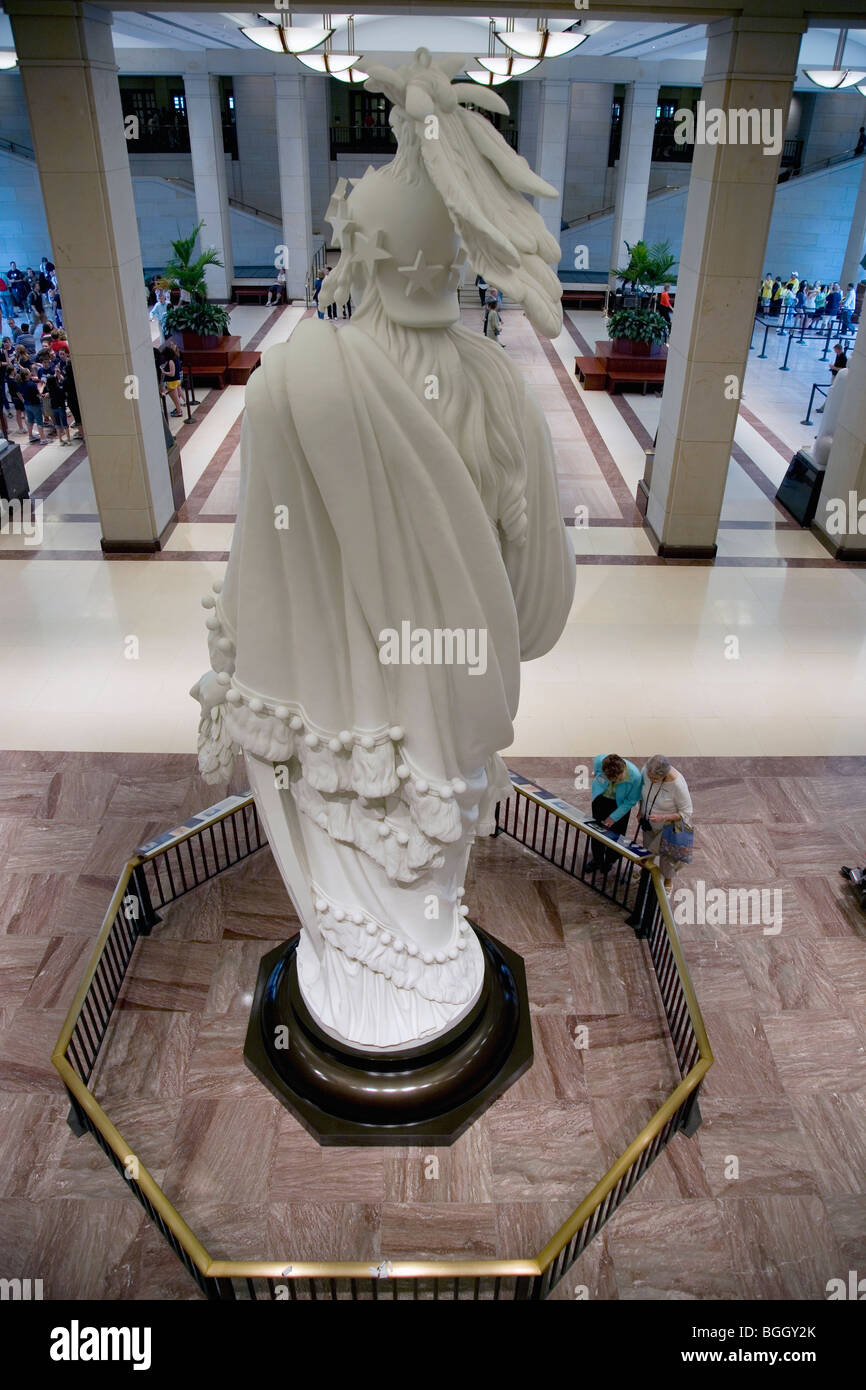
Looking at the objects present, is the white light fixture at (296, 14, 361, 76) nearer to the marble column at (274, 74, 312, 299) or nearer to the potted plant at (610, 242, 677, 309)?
the potted plant at (610, 242, 677, 309)

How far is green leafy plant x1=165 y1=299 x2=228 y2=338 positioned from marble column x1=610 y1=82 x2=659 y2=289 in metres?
9.88

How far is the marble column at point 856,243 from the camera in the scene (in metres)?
20.3

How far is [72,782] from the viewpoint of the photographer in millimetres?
6660

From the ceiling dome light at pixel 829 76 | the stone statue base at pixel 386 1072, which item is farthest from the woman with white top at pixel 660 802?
the ceiling dome light at pixel 829 76

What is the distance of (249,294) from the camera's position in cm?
2194

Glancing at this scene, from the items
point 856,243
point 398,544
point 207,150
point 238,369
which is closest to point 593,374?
point 238,369

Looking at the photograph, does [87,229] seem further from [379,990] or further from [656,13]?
[379,990]

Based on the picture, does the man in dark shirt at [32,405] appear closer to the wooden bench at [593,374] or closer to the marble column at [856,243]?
the wooden bench at [593,374]

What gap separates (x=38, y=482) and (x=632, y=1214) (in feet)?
36.5

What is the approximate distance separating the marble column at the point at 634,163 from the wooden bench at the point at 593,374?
6096mm

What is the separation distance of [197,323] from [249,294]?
24.0 feet

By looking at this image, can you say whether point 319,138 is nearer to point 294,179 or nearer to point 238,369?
point 294,179

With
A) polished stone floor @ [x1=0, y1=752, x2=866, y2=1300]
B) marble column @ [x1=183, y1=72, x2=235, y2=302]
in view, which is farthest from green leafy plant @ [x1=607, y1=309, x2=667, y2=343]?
polished stone floor @ [x1=0, y1=752, x2=866, y2=1300]

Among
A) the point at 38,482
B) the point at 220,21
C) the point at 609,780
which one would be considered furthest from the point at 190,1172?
the point at 220,21
